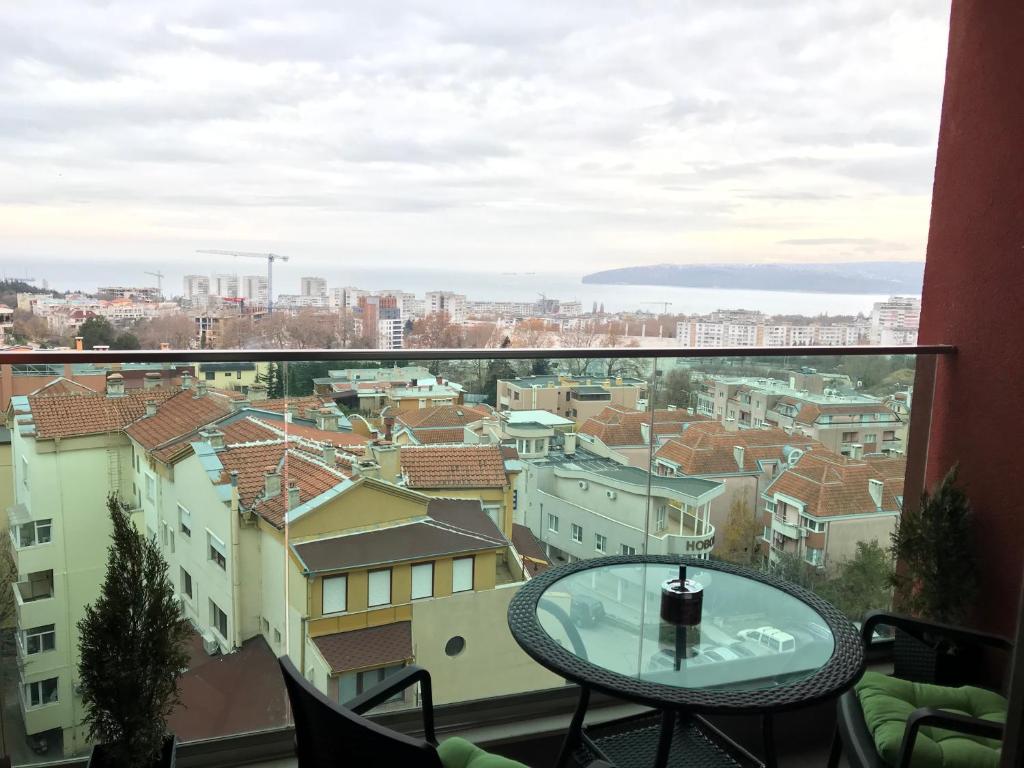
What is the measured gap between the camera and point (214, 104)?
10195 millimetres

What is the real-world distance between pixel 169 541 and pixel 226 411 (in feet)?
1.37

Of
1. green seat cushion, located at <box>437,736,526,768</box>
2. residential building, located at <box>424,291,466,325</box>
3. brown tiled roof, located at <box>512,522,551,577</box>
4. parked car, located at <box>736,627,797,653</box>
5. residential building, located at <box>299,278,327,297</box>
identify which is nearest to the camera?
green seat cushion, located at <box>437,736,526,768</box>

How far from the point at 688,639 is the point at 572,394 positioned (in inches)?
38.5

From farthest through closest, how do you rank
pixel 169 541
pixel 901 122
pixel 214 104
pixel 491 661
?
pixel 214 104
pixel 901 122
pixel 491 661
pixel 169 541

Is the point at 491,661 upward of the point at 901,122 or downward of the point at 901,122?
downward

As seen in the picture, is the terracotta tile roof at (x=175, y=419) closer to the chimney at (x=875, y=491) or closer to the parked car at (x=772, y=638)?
the parked car at (x=772, y=638)

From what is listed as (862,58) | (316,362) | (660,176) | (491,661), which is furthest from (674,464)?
(660,176)

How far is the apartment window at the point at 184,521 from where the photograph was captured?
2.27 m

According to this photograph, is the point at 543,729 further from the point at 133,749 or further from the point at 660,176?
the point at 660,176

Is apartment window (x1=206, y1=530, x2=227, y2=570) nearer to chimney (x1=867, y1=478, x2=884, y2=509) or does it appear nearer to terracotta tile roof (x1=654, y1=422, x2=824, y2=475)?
terracotta tile roof (x1=654, y1=422, x2=824, y2=475)

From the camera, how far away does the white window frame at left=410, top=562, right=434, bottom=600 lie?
2.52 meters

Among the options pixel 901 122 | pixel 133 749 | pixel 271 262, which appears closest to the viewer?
pixel 133 749

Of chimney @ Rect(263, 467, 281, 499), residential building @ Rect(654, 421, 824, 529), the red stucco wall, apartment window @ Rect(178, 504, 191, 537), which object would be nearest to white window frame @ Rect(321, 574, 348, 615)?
chimney @ Rect(263, 467, 281, 499)

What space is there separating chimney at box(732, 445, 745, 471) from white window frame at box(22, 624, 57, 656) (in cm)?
234
